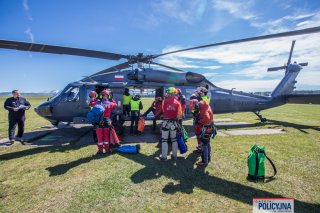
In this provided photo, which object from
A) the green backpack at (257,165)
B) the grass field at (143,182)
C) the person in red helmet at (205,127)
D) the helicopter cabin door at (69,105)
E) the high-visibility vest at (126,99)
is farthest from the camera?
the high-visibility vest at (126,99)

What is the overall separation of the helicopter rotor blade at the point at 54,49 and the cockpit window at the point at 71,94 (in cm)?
198

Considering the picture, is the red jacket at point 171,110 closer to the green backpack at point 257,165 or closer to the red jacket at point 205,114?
the red jacket at point 205,114

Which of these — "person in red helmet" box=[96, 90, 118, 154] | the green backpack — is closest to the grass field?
the green backpack

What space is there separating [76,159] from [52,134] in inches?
187

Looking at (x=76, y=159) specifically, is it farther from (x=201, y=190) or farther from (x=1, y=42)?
(x=1, y=42)

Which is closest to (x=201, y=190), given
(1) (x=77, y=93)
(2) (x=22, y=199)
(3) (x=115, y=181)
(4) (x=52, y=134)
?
(3) (x=115, y=181)

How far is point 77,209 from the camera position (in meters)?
3.46

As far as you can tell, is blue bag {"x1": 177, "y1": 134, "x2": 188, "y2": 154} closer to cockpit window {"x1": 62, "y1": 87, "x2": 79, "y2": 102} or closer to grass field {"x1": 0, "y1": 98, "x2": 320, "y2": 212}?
grass field {"x1": 0, "y1": 98, "x2": 320, "y2": 212}

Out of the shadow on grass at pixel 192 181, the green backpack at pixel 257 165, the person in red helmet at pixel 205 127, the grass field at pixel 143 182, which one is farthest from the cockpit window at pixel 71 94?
Answer: the green backpack at pixel 257 165

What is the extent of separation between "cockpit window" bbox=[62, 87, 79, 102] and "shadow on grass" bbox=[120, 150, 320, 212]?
17.1 feet

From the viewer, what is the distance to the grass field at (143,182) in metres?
3.62

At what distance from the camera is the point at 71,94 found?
9.60m

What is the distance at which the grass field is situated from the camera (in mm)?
3623

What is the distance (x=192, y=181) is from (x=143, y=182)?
1.14 m
